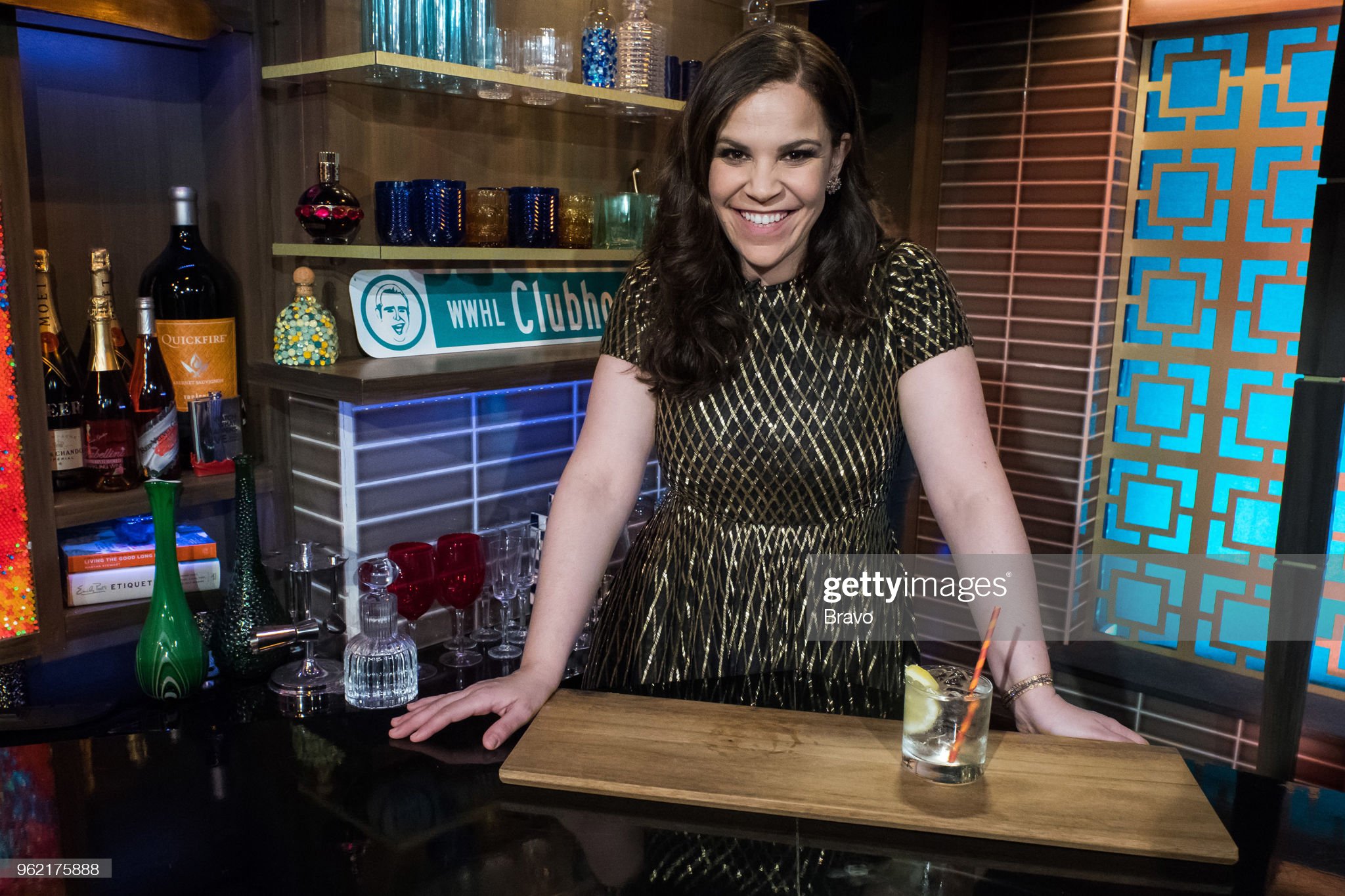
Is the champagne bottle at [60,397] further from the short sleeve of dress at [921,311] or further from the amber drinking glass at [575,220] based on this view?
the short sleeve of dress at [921,311]

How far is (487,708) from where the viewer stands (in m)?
1.21

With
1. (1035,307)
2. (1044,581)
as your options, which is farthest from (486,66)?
(1044,581)

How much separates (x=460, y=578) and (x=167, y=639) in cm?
52

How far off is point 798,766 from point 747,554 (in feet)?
1.96

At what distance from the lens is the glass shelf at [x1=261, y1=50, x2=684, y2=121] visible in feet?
5.90

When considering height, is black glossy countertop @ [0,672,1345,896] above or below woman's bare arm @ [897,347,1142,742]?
below

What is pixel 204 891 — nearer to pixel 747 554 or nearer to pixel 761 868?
pixel 761 868

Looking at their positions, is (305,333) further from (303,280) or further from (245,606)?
(245,606)

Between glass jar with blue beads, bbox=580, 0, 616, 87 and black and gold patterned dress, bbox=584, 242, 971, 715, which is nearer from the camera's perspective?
black and gold patterned dress, bbox=584, 242, 971, 715

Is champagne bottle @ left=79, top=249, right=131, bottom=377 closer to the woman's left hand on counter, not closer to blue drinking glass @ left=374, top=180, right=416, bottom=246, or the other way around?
blue drinking glass @ left=374, top=180, right=416, bottom=246

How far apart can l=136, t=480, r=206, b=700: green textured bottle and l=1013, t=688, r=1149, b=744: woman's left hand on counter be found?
1.18 meters

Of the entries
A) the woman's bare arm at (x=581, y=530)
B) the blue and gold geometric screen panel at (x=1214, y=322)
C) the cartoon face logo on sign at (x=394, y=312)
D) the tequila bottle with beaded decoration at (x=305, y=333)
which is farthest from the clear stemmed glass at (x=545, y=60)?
the blue and gold geometric screen panel at (x=1214, y=322)

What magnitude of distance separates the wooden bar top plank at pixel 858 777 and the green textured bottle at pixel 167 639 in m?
0.68

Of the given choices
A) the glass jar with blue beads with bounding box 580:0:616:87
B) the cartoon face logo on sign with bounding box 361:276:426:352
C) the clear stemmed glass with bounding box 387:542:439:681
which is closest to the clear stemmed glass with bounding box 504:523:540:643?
the clear stemmed glass with bounding box 387:542:439:681
